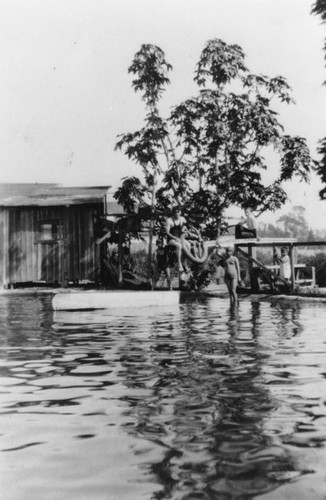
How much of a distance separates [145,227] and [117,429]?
19085 millimetres

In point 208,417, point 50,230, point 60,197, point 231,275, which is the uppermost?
point 60,197

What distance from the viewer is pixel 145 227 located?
25.0 meters

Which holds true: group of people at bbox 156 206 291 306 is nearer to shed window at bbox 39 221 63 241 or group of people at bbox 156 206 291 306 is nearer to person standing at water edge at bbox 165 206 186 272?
person standing at water edge at bbox 165 206 186 272

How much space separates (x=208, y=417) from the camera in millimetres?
6473

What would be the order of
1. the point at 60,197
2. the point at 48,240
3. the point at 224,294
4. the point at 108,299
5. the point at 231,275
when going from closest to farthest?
1. the point at 108,299
2. the point at 231,275
3. the point at 224,294
4. the point at 48,240
5. the point at 60,197

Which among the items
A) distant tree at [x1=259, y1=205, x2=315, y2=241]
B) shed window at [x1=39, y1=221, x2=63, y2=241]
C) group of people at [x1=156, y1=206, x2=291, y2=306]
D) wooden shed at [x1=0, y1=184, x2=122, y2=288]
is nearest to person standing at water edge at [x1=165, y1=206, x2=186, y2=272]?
group of people at [x1=156, y1=206, x2=291, y2=306]

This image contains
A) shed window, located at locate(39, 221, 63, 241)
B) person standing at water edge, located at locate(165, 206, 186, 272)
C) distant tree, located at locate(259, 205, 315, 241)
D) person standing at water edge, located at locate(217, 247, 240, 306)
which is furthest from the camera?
distant tree, located at locate(259, 205, 315, 241)

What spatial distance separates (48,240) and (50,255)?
57cm

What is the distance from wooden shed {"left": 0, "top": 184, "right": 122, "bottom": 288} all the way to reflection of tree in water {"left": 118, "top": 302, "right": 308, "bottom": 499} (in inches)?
598

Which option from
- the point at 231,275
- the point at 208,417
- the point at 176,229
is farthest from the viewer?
the point at 176,229

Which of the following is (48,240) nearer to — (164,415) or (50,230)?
(50,230)

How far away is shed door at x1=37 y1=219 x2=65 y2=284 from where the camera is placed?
27.1 meters

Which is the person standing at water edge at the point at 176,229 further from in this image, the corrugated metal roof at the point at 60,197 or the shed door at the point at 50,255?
the shed door at the point at 50,255

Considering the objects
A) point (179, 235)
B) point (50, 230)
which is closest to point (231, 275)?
point (179, 235)
